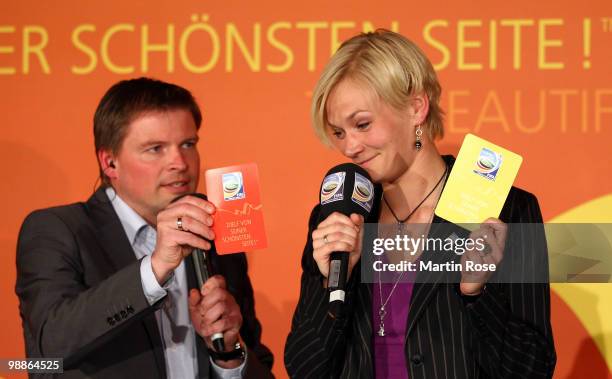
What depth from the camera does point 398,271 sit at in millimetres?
2686

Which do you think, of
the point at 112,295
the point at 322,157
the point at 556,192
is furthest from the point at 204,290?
the point at 556,192

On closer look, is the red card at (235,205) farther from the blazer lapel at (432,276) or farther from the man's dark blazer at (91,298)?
the blazer lapel at (432,276)

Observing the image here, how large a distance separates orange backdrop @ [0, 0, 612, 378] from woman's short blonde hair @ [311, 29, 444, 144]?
94 cm

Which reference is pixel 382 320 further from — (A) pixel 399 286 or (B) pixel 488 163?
(B) pixel 488 163

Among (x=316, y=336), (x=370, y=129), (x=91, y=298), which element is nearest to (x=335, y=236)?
(x=316, y=336)

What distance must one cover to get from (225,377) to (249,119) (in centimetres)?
122

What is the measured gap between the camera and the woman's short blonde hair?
8.96ft

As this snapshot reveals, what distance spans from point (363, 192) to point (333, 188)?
0.27 feet

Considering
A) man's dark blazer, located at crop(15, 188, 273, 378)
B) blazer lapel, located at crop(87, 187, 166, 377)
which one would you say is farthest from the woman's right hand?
blazer lapel, located at crop(87, 187, 166, 377)

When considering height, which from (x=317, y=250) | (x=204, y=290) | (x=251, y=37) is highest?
(x=251, y=37)

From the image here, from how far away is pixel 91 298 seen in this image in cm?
277

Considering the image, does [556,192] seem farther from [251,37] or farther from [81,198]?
[81,198]

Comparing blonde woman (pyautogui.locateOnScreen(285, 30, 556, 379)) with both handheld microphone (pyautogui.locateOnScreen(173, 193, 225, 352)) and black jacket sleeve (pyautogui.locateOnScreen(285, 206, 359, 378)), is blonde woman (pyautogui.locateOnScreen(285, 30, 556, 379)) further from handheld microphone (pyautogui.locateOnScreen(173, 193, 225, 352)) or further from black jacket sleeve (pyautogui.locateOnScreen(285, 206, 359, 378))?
handheld microphone (pyautogui.locateOnScreen(173, 193, 225, 352))

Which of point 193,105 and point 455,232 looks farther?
point 193,105
